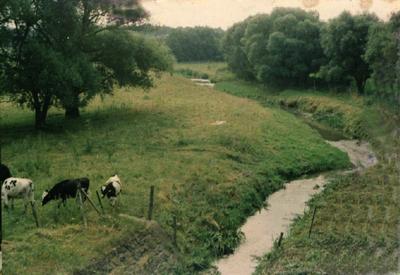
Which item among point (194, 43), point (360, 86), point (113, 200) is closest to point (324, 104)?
point (360, 86)

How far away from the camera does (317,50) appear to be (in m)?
68.4

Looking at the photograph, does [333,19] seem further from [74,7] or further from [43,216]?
[43,216]

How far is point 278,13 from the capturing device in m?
75.1

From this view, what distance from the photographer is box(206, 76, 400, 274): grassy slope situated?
1869 centimetres

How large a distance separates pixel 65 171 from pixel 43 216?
20.1 ft

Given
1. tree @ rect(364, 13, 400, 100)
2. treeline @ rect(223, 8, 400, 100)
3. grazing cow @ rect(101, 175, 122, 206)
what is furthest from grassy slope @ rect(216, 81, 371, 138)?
grazing cow @ rect(101, 175, 122, 206)

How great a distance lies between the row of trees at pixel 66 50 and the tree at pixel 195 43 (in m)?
63.7

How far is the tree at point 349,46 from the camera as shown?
187 ft

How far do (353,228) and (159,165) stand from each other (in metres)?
11.6

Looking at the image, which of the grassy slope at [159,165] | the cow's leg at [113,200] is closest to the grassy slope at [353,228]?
the grassy slope at [159,165]

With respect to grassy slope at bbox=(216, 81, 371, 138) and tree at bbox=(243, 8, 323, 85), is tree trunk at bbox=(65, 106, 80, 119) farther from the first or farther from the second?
tree at bbox=(243, 8, 323, 85)

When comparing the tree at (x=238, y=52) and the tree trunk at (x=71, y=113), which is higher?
the tree at (x=238, y=52)

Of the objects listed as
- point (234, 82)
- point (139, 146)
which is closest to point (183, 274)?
point (139, 146)

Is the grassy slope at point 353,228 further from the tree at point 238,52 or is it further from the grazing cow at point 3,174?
the tree at point 238,52
